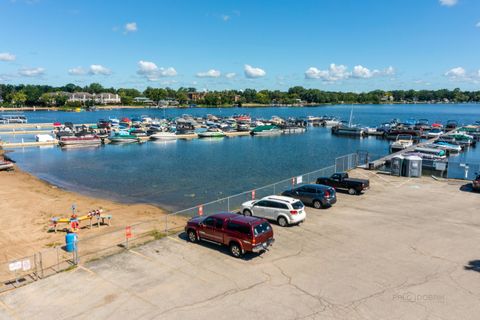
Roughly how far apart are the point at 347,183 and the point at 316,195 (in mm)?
5672

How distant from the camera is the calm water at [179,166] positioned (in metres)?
39.4

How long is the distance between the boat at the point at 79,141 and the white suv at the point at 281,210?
68.3 m

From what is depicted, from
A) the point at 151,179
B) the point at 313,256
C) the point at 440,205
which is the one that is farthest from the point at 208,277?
the point at 151,179

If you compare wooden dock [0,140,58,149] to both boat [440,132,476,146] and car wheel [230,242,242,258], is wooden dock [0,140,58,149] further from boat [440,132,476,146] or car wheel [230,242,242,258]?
boat [440,132,476,146]

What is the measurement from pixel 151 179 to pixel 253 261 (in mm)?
30771

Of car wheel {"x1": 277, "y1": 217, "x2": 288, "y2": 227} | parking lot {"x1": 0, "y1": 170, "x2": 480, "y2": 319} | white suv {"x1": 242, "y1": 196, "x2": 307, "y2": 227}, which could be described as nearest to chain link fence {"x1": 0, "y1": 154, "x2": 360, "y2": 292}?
parking lot {"x1": 0, "y1": 170, "x2": 480, "y2": 319}

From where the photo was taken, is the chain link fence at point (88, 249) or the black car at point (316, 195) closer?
the chain link fence at point (88, 249)

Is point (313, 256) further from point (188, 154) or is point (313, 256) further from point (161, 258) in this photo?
point (188, 154)

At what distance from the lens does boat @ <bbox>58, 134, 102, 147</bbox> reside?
81162mm

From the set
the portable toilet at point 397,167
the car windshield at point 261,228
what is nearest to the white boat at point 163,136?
the portable toilet at point 397,167

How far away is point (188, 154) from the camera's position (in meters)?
70.8

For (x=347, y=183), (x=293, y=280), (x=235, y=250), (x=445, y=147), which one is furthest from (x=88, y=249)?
(x=445, y=147)

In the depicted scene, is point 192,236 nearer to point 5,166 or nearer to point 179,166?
point 179,166

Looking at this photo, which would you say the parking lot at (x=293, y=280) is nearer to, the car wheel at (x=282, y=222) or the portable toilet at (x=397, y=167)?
the car wheel at (x=282, y=222)
